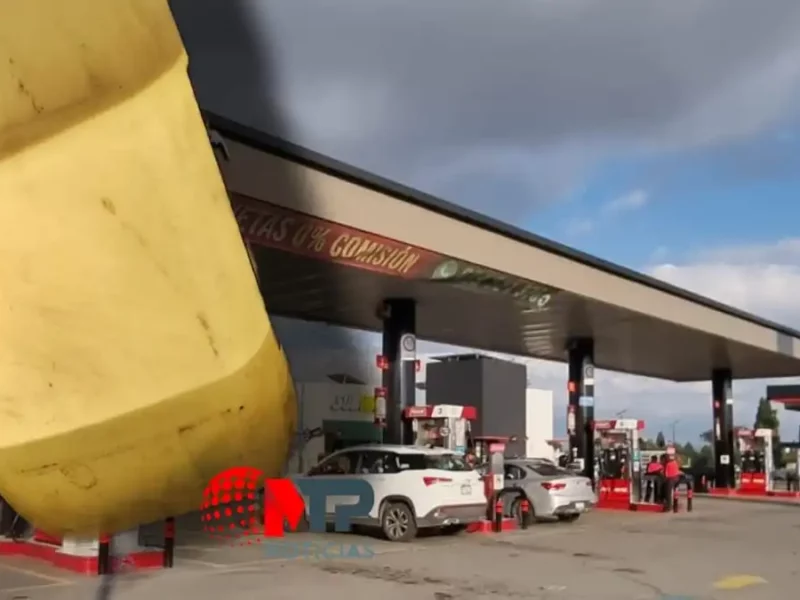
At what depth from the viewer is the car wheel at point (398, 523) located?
49.4ft

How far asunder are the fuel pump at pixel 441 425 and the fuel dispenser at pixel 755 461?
58.9 ft

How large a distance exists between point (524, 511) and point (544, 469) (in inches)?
55.4

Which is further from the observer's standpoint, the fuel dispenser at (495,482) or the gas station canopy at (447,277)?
the fuel dispenser at (495,482)

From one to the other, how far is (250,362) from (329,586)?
9.22 meters

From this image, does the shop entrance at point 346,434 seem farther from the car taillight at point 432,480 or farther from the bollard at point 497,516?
the car taillight at point 432,480

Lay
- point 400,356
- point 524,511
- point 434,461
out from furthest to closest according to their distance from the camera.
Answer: point 400,356
point 524,511
point 434,461

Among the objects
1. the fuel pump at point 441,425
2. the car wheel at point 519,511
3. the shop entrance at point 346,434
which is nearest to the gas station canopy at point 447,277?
the fuel pump at point 441,425

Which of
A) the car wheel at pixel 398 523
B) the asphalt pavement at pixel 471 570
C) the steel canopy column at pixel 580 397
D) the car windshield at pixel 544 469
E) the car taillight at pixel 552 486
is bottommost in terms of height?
the asphalt pavement at pixel 471 570

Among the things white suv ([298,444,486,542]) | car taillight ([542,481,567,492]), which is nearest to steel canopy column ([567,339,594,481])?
car taillight ([542,481,567,492])

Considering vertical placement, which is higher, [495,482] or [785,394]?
[785,394]

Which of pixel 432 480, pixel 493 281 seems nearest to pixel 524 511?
pixel 432 480

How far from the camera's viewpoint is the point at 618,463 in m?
26.9

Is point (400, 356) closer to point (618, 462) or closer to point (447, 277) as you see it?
point (447, 277)

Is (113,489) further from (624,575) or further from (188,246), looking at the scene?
(624,575)
